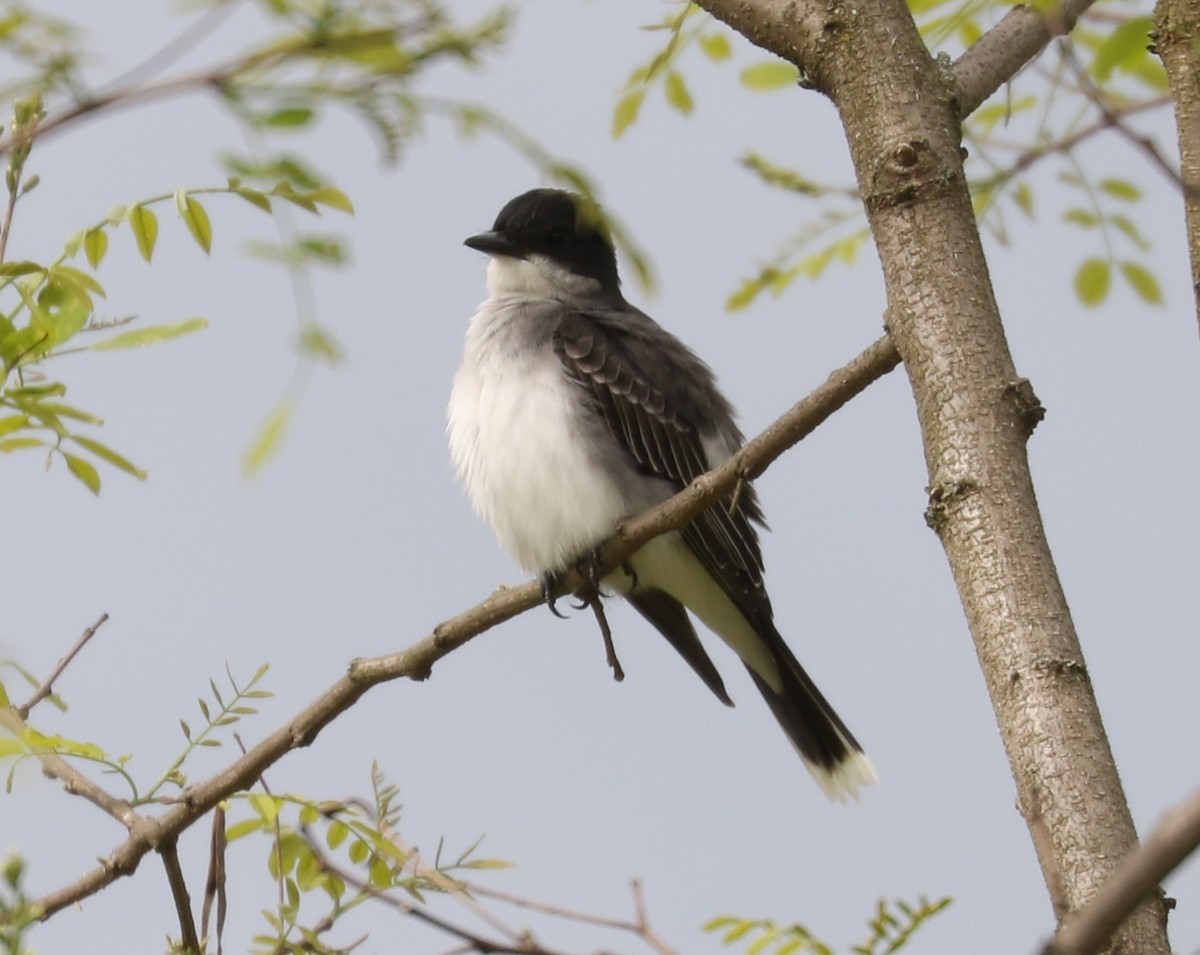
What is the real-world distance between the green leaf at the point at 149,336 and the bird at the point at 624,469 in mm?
2122

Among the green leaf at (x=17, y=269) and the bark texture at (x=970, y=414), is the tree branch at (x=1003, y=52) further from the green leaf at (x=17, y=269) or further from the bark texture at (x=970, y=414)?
the green leaf at (x=17, y=269)

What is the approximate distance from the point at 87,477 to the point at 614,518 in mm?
2172

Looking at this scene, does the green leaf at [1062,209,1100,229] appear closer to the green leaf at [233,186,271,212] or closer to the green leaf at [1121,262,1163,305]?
the green leaf at [1121,262,1163,305]

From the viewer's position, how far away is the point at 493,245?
533 cm

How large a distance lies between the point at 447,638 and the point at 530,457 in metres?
1.30

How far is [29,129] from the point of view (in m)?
1.52

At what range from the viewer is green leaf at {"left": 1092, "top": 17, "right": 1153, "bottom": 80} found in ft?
8.30

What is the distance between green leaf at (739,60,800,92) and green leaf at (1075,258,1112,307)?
0.82 meters

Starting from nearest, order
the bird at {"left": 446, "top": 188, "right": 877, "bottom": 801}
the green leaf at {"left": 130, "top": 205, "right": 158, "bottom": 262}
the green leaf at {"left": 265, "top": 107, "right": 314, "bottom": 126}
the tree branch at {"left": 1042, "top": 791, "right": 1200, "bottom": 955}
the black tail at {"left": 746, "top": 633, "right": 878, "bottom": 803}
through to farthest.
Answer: the tree branch at {"left": 1042, "top": 791, "right": 1200, "bottom": 955} → the green leaf at {"left": 265, "top": 107, "right": 314, "bottom": 126} → the green leaf at {"left": 130, "top": 205, "right": 158, "bottom": 262} → the bird at {"left": 446, "top": 188, "right": 877, "bottom": 801} → the black tail at {"left": 746, "top": 633, "right": 878, "bottom": 803}

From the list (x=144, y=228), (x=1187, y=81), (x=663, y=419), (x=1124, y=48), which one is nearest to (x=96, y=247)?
(x=144, y=228)

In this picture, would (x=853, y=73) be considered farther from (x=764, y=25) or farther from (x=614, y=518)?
(x=614, y=518)

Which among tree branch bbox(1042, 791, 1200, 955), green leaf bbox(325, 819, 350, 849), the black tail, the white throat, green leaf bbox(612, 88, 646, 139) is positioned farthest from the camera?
the white throat

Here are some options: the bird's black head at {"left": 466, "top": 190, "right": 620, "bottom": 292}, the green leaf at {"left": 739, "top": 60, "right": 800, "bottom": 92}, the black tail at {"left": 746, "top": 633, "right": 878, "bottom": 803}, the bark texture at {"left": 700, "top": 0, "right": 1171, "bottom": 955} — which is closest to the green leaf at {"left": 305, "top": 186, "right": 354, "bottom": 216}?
the bark texture at {"left": 700, "top": 0, "right": 1171, "bottom": 955}

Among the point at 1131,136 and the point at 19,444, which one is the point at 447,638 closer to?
the point at 19,444
